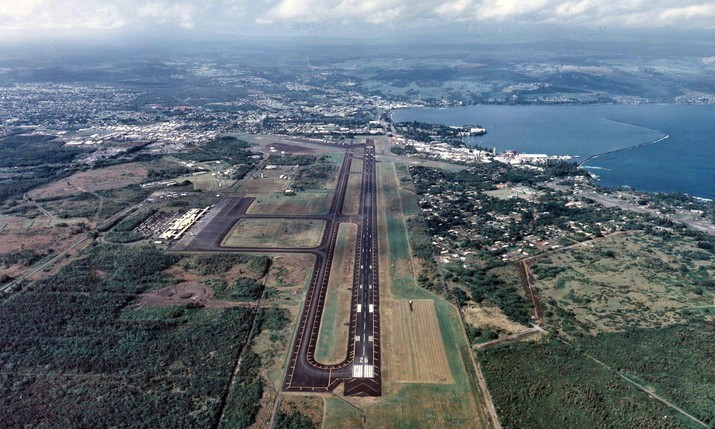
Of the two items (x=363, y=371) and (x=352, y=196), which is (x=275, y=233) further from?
(x=363, y=371)

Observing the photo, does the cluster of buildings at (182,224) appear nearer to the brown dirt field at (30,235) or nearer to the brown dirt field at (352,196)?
the brown dirt field at (30,235)

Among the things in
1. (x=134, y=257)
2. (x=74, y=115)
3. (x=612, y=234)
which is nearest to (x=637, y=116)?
(x=612, y=234)

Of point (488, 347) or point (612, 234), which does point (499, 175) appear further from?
point (488, 347)

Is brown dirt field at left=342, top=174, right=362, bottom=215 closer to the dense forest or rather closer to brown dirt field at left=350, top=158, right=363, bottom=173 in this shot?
brown dirt field at left=350, top=158, right=363, bottom=173

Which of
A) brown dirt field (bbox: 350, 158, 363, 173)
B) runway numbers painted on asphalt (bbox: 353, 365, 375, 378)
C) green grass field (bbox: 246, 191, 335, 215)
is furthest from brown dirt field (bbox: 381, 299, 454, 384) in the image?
brown dirt field (bbox: 350, 158, 363, 173)

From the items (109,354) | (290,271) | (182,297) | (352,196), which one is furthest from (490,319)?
(352,196)
